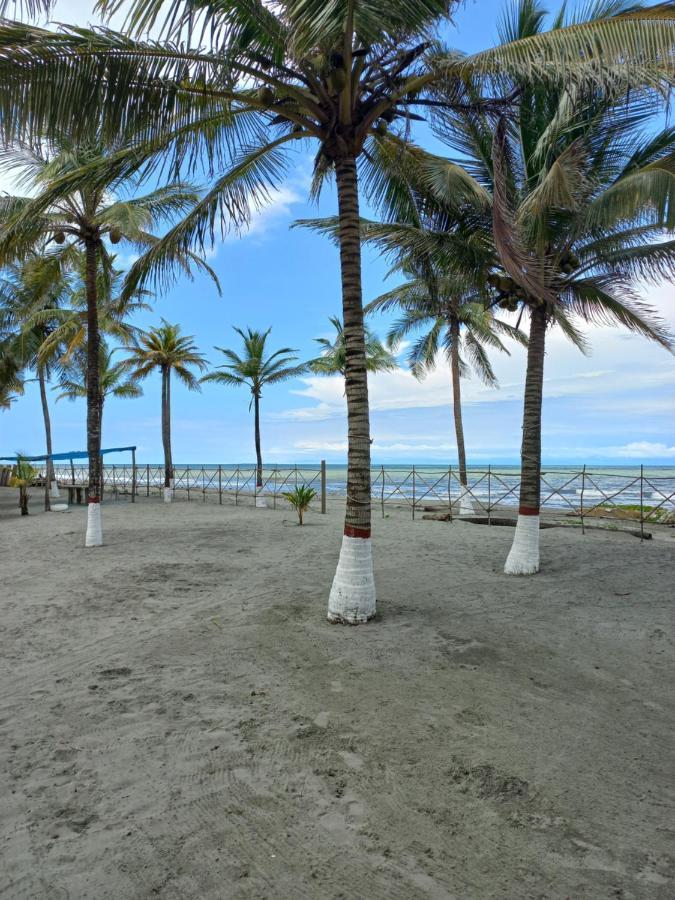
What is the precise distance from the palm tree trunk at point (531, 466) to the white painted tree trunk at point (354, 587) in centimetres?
345

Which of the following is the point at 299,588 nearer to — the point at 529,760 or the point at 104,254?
the point at 529,760

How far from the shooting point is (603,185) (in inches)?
324

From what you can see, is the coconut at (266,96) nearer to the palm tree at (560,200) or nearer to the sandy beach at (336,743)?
the palm tree at (560,200)

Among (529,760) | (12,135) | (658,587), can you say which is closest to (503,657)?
(529,760)

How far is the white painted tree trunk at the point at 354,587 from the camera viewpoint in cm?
586

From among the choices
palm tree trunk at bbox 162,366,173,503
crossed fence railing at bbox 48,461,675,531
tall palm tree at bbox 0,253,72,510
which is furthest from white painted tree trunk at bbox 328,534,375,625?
palm tree trunk at bbox 162,366,173,503

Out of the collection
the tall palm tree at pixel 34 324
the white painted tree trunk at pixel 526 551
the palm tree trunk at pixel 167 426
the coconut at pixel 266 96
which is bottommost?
the white painted tree trunk at pixel 526 551

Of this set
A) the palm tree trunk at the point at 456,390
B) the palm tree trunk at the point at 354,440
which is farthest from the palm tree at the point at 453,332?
the palm tree trunk at the point at 354,440

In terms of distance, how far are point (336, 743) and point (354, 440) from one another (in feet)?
10.7

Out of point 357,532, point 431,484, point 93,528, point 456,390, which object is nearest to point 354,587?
point 357,532

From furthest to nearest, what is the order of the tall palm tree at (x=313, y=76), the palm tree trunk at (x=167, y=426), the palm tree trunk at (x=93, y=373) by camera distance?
the palm tree trunk at (x=167, y=426) → the palm tree trunk at (x=93, y=373) → the tall palm tree at (x=313, y=76)

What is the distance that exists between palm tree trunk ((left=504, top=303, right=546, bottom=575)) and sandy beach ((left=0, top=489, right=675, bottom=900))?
2.76 feet

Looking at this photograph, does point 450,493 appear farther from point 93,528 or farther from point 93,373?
point 93,528

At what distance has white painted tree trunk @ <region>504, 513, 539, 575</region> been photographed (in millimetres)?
8320
